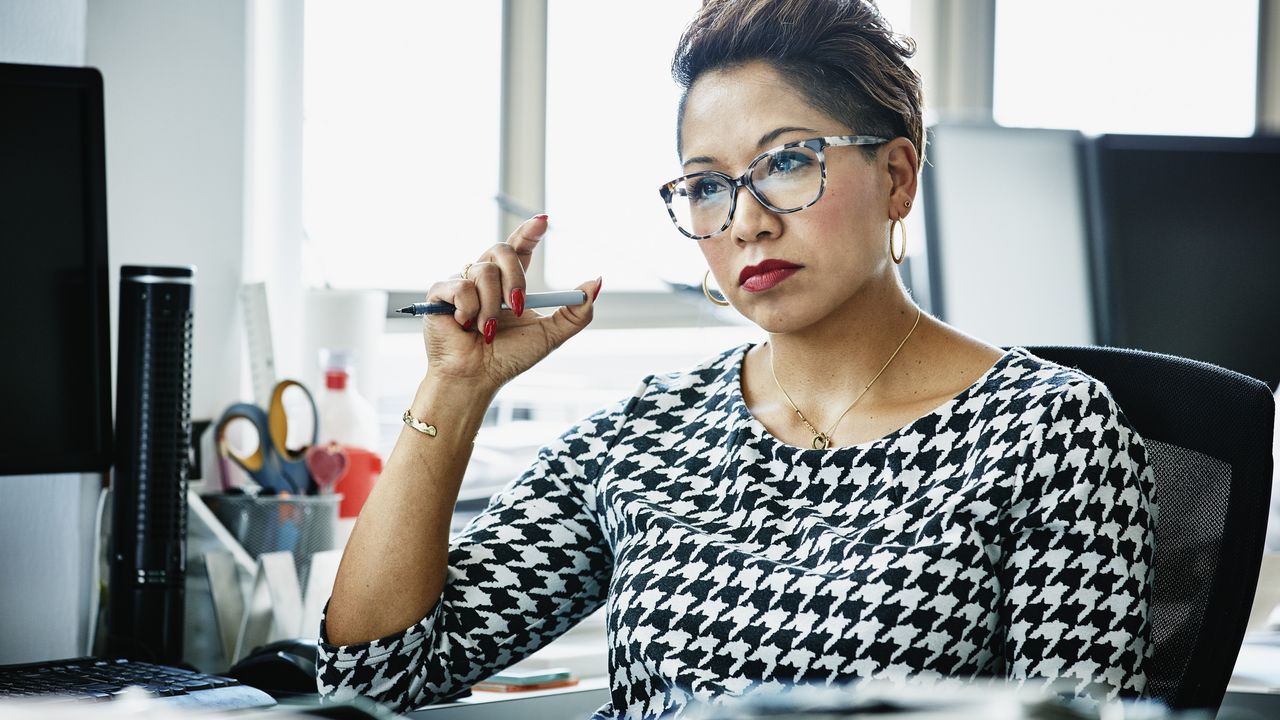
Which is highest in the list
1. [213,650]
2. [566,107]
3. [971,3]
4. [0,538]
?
[971,3]

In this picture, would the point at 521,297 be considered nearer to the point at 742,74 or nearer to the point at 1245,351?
the point at 742,74

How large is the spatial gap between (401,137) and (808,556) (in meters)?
2.06

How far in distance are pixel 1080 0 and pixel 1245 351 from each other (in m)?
2.42

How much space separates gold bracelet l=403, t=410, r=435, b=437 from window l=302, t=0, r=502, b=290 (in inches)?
59.2

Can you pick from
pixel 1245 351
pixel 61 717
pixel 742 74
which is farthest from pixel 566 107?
pixel 61 717

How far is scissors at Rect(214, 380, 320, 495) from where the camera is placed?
4.85ft

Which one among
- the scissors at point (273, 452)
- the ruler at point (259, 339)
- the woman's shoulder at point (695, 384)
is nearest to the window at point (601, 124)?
the ruler at point (259, 339)

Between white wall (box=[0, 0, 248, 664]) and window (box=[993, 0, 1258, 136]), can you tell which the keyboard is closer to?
white wall (box=[0, 0, 248, 664])

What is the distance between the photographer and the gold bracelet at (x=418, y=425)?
118 centimetres

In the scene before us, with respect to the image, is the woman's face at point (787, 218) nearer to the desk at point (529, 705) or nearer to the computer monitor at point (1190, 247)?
the desk at point (529, 705)

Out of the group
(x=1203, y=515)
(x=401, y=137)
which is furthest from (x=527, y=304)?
(x=401, y=137)

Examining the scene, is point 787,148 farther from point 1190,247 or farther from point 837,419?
point 1190,247

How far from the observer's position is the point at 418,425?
1.18 m

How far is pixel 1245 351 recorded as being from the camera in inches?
74.7
